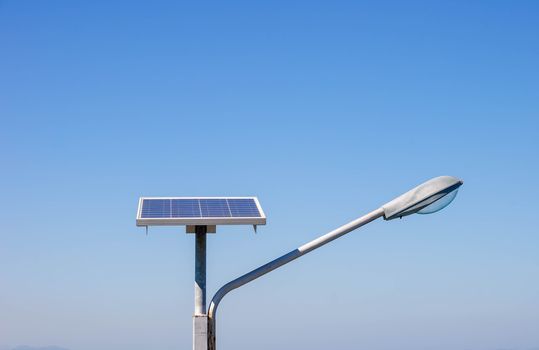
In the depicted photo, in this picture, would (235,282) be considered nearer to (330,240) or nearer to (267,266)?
(267,266)

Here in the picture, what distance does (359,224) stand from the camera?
53.1 ft

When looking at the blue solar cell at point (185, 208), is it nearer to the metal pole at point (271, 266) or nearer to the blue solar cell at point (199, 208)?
the blue solar cell at point (199, 208)

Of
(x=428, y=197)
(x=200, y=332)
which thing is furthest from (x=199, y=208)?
(x=428, y=197)

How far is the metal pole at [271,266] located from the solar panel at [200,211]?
93cm

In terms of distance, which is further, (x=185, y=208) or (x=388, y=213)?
(x=185, y=208)

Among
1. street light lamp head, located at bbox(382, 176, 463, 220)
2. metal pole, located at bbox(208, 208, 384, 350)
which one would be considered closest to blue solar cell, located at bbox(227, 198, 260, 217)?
metal pole, located at bbox(208, 208, 384, 350)

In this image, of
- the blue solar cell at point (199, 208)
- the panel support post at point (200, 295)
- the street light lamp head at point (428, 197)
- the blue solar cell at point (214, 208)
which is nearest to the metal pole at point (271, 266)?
the panel support post at point (200, 295)

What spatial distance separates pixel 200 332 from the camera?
1606 centimetres

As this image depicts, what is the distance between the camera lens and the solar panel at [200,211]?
16375mm

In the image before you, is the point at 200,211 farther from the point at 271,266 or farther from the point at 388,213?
the point at 388,213

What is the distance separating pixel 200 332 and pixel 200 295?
0.72 meters

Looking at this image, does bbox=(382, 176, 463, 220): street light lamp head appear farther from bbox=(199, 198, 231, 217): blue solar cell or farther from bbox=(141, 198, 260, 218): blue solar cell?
bbox=(199, 198, 231, 217): blue solar cell

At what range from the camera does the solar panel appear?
16.4m

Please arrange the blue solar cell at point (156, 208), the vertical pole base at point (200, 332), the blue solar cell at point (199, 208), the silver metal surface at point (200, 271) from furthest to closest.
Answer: the blue solar cell at point (199, 208) → the blue solar cell at point (156, 208) → the silver metal surface at point (200, 271) → the vertical pole base at point (200, 332)
